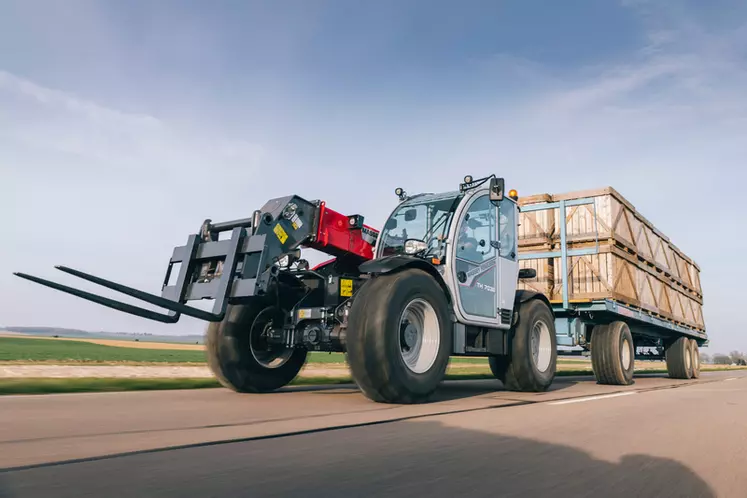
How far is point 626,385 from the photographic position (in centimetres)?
1197

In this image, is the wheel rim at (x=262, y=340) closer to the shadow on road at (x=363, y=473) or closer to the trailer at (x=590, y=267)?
the shadow on road at (x=363, y=473)

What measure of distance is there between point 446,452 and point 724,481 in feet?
5.11

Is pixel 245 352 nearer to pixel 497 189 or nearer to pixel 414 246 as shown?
pixel 414 246

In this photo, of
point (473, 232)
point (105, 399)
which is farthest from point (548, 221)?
point (105, 399)

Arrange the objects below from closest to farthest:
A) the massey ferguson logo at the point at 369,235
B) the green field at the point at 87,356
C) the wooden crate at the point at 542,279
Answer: the massey ferguson logo at the point at 369,235
the wooden crate at the point at 542,279
the green field at the point at 87,356

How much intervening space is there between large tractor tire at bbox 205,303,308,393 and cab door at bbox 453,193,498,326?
8.56 ft

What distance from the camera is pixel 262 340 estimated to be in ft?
25.8

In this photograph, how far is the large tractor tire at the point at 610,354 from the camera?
1170cm

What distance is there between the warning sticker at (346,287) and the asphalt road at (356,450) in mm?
1337

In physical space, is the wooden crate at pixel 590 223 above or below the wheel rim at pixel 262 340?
above

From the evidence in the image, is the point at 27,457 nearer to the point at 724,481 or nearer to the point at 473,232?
the point at 724,481

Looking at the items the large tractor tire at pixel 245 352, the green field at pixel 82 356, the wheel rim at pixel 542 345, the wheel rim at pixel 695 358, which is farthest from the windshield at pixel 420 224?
the wheel rim at pixel 695 358

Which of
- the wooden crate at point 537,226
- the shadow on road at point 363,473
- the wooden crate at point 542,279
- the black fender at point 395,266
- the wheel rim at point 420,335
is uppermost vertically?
the wooden crate at point 537,226

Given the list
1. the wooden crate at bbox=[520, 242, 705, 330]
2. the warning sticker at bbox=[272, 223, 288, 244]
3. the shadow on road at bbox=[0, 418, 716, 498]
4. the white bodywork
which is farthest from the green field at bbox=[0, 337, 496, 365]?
the shadow on road at bbox=[0, 418, 716, 498]
